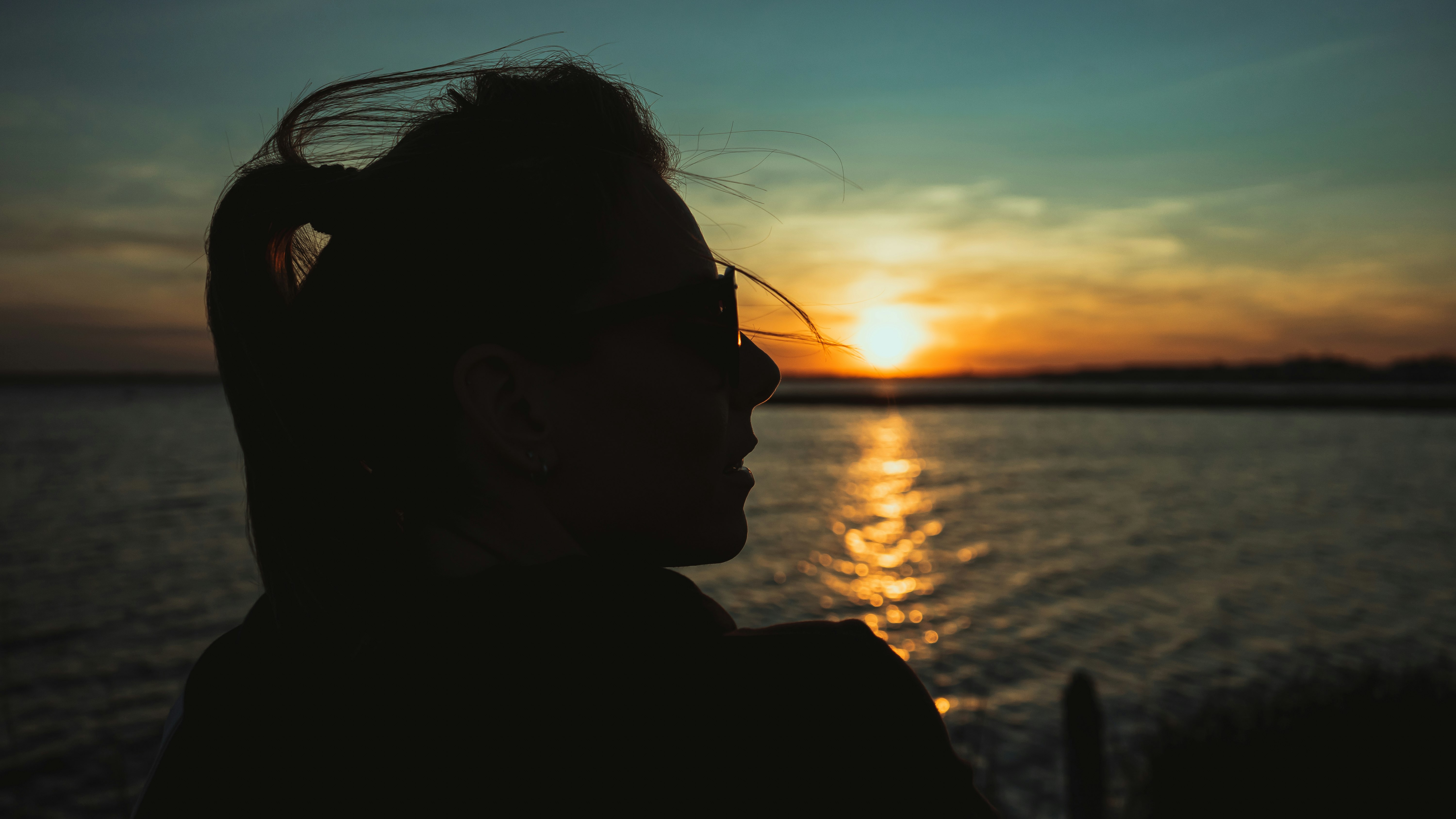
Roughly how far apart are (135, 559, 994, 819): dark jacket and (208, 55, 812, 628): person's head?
19 centimetres

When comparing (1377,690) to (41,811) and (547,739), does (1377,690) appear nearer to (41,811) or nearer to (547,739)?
(547,739)

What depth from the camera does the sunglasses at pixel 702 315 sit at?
1206 millimetres

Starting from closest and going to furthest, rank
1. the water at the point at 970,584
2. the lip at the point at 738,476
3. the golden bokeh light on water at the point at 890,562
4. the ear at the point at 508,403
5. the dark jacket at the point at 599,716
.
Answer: the dark jacket at the point at 599,716 < the ear at the point at 508,403 < the lip at the point at 738,476 < the water at the point at 970,584 < the golden bokeh light on water at the point at 890,562

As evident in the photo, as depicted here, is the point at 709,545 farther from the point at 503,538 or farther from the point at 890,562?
the point at 890,562

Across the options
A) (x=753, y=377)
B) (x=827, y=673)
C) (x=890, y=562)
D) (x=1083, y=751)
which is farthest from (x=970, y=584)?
(x=827, y=673)

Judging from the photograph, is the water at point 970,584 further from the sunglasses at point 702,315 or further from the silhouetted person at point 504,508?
the sunglasses at point 702,315

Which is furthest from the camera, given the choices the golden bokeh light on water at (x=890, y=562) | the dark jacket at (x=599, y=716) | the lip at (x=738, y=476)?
the golden bokeh light on water at (x=890, y=562)

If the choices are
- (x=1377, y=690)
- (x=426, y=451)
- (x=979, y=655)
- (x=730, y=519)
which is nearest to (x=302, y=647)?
(x=426, y=451)

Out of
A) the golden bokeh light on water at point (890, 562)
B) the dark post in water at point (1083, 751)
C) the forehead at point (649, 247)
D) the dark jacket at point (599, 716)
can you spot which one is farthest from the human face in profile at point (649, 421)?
the golden bokeh light on water at point (890, 562)

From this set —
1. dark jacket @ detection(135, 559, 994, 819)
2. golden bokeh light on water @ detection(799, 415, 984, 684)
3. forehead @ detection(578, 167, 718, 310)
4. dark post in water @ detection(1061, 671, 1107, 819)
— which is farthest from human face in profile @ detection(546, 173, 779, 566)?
golden bokeh light on water @ detection(799, 415, 984, 684)

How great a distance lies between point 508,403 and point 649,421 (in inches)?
8.4

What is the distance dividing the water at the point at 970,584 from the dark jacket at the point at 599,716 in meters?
0.05

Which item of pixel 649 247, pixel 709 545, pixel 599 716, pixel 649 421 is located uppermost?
pixel 649 247

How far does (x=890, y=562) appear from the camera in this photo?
868 inches
